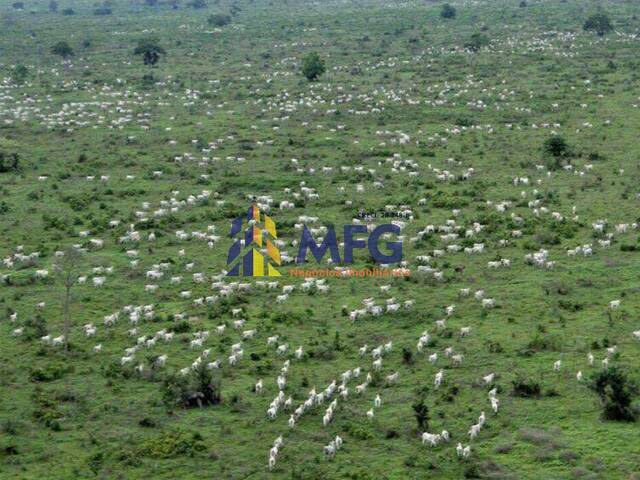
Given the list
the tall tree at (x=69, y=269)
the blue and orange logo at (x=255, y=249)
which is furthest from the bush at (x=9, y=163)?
the blue and orange logo at (x=255, y=249)

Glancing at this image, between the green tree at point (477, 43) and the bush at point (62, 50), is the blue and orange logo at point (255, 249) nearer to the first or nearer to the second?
the green tree at point (477, 43)

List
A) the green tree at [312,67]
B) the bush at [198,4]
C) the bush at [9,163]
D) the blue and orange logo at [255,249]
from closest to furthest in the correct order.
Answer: the blue and orange logo at [255,249] → the bush at [9,163] → the green tree at [312,67] → the bush at [198,4]

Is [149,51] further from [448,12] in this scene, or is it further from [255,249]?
[255,249]

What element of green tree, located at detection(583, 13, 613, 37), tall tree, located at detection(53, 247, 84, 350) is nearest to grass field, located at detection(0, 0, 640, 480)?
tall tree, located at detection(53, 247, 84, 350)

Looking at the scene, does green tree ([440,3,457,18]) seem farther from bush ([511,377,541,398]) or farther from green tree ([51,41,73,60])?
bush ([511,377,541,398])

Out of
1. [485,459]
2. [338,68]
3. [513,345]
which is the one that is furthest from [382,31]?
[485,459]

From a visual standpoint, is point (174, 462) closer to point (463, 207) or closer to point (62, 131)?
point (463, 207)

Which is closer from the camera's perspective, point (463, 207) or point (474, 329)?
point (474, 329)
